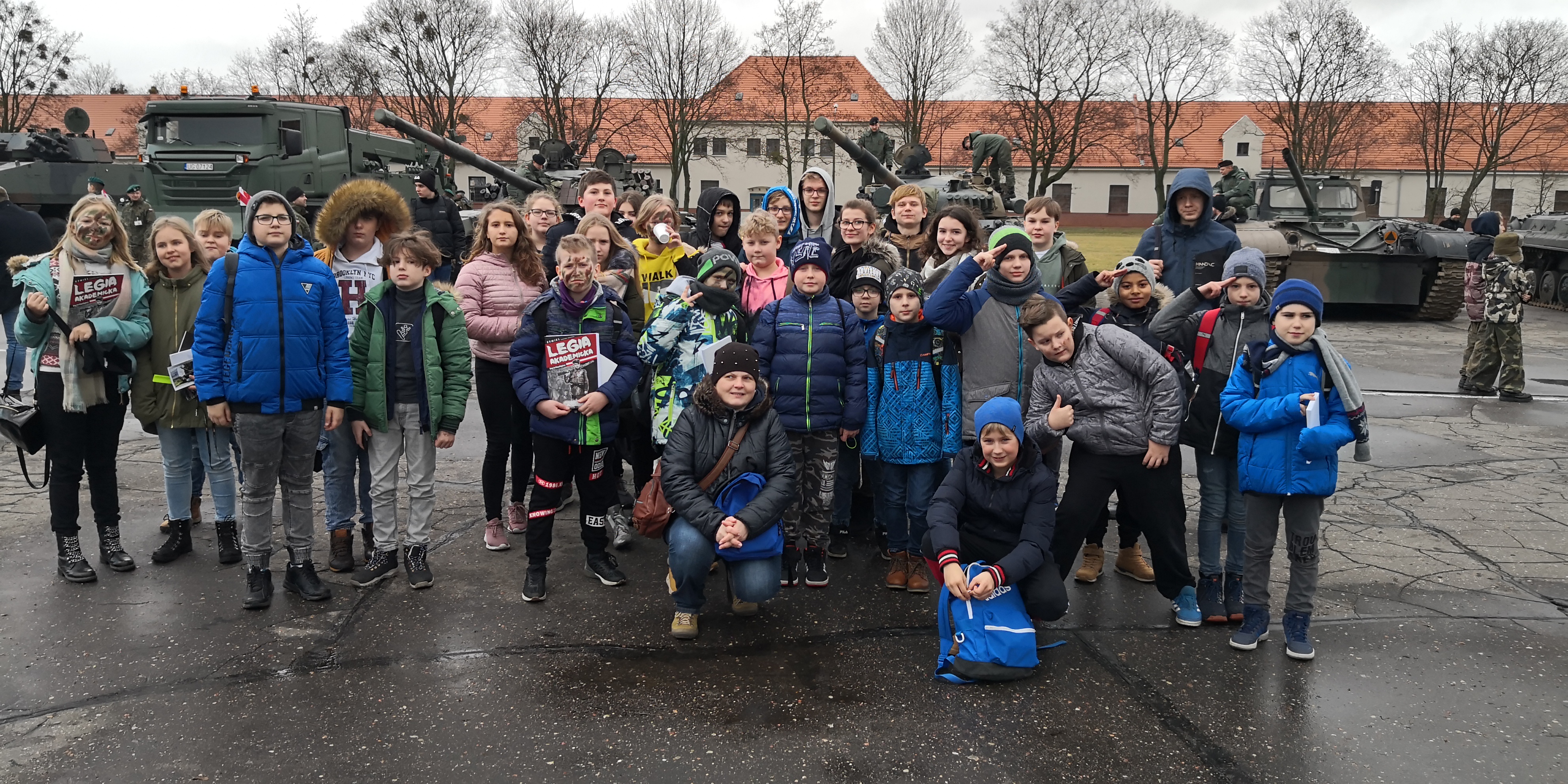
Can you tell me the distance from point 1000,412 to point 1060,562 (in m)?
0.77

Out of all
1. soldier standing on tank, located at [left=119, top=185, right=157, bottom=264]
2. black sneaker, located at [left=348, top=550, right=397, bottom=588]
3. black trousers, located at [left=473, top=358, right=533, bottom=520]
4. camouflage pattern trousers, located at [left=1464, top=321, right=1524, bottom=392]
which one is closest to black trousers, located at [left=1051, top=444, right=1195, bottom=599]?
black trousers, located at [left=473, top=358, right=533, bottom=520]

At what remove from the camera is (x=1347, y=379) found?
411 cm

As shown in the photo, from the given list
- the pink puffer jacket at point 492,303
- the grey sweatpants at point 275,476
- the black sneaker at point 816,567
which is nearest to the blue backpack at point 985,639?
the black sneaker at point 816,567

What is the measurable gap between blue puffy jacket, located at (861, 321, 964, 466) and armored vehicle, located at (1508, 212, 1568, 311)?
19.8 meters

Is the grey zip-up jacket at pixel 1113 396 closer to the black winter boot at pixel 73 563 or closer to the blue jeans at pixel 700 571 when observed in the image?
the blue jeans at pixel 700 571

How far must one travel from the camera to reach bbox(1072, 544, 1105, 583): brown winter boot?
523 cm

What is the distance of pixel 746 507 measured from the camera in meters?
4.54

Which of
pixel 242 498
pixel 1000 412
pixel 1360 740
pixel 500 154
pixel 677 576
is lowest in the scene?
pixel 1360 740

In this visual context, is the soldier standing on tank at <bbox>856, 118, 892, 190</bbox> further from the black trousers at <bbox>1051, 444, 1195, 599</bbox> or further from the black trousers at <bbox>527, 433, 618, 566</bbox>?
the black trousers at <bbox>1051, 444, 1195, 599</bbox>

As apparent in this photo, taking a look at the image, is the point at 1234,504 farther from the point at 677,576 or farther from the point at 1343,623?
the point at 677,576

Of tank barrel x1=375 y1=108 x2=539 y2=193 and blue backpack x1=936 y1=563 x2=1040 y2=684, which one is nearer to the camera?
blue backpack x1=936 y1=563 x2=1040 y2=684

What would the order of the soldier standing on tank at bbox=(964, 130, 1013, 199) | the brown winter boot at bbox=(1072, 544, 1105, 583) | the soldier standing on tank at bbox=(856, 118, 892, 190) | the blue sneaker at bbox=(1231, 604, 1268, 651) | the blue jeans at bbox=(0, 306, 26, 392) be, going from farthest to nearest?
the soldier standing on tank at bbox=(856, 118, 892, 190)
the soldier standing on tank at bbox=(964, 130, 1013, 199)
the blue jeans at bbox=(0, 306, 26, 392)
the brown winter boot at bbox=(1072, 544, 1105, 583)
the blue sneaker at bbox=(1231, 604, 1268, 651)

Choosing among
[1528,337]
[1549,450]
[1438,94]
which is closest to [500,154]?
[1438,94]

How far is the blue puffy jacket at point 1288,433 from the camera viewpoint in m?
4.12
